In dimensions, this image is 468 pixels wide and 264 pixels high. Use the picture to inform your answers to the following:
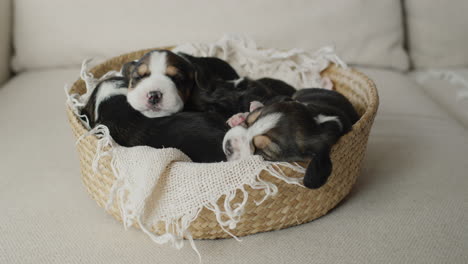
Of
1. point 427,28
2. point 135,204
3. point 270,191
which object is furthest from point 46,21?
point 427,28

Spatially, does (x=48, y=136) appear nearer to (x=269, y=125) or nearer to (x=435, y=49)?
(x=269, y=125)

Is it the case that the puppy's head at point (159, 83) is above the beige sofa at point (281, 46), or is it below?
above

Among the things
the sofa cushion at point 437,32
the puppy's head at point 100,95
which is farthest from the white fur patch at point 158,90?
the sofa cushion at point 437,32

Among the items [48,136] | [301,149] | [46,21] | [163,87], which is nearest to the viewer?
[301,149]

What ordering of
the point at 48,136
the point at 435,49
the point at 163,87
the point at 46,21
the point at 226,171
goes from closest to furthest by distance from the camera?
the point at 226,171 → the point at 163,87 → the point at 48,136 → the point at 46,21 → the point at 435,49

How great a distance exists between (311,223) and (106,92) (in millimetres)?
889

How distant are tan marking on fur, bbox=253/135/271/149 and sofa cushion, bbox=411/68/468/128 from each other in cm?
129

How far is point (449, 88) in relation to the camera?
2467mm

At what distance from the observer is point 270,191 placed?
123cm

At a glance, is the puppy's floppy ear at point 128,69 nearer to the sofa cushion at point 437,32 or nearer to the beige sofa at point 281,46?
the beige sofa at point 281,46

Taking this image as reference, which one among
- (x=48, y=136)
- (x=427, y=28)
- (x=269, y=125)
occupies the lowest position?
(x=48, y=136)

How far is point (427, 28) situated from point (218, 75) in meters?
1.44

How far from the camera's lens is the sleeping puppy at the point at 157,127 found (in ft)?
4.86

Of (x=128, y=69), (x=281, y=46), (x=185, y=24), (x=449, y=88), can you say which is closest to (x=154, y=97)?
(x=128, y=69)
